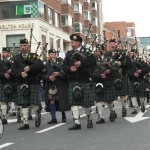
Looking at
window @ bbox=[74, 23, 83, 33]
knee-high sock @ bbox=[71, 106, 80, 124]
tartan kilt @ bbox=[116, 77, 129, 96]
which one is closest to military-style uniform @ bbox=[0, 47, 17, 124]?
knee-high sock @ bbox=[71, 106, 80, 124]

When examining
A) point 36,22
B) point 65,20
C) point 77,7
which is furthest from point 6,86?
point 77,7

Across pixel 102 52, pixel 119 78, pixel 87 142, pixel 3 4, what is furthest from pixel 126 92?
pixel 3 4

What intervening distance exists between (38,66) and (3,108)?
2.07 meters

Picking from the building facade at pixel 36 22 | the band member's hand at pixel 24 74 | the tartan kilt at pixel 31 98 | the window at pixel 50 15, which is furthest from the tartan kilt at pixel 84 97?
the window at pixel 50 15

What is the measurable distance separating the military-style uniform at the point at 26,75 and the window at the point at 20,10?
22112 millimetres

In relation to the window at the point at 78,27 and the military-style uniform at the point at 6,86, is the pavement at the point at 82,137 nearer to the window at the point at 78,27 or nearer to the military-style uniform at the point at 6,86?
the military-style uniform at the point at 6,86

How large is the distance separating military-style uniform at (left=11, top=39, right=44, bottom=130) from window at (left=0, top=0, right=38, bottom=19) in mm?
22112

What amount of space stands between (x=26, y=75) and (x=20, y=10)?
75.1ft

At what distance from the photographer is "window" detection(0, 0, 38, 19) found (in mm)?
31078

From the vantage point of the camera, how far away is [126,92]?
38.5 ft

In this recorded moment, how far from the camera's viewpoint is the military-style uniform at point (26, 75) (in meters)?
9.10

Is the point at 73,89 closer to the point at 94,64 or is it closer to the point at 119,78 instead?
the point at 94,64

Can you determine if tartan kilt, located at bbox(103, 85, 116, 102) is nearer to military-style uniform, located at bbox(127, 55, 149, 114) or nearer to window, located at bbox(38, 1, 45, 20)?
military-style uniform, located at bbox(127, 55, 149, 114)

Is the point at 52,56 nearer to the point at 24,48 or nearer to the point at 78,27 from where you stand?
the point at 24,48
